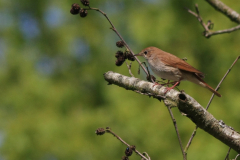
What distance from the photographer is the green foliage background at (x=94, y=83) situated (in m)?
7.44

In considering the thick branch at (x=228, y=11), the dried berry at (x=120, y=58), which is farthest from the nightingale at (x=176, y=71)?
the dried berry at (x=120, y=58)

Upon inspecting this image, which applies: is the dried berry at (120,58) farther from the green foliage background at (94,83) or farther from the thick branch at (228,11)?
the green foliage background at (94,83)

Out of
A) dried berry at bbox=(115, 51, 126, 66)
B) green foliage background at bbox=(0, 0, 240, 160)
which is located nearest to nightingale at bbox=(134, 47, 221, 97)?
dried berry at bbox=(115, 51, 126, 66)

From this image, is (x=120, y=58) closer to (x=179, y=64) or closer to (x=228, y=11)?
(x=179, y=64)

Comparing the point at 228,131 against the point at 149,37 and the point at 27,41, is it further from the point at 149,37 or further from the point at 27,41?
the point at 27,41

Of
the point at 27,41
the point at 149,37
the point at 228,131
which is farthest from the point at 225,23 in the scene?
the point at 27,41

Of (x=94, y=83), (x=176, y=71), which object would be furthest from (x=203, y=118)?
(x=94, y=83)

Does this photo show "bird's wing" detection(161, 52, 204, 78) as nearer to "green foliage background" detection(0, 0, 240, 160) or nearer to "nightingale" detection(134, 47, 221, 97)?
"nightingale" detection(134, 47, 221, 97)

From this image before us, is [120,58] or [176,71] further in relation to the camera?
[176,71]

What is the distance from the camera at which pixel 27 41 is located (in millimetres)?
12945

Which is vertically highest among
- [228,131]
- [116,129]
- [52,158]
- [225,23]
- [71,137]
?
[225,23]

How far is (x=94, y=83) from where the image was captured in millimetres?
11742

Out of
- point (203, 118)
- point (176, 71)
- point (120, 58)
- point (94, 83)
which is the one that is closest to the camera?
point (203, 118)

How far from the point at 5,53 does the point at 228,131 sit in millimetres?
11130
